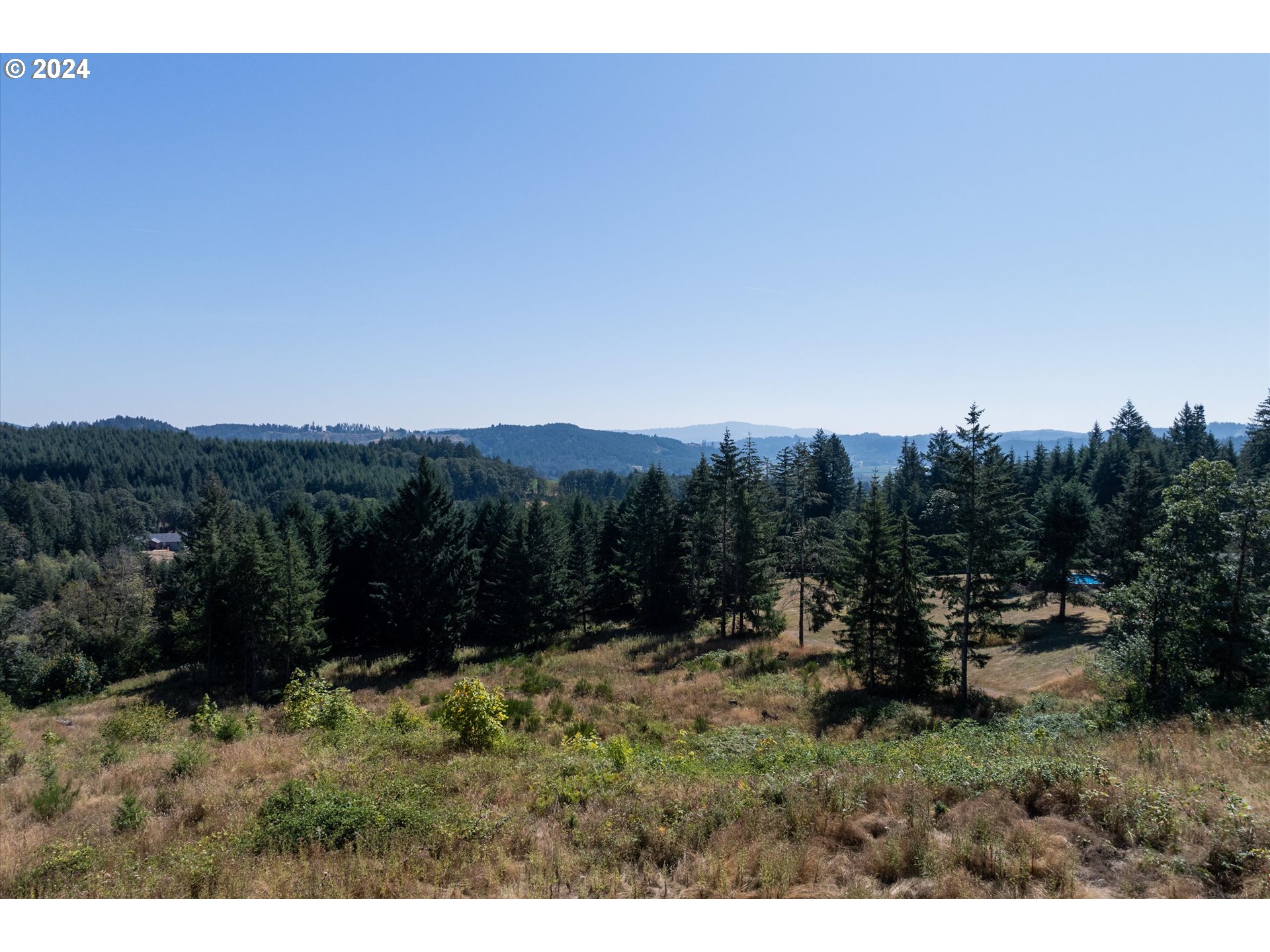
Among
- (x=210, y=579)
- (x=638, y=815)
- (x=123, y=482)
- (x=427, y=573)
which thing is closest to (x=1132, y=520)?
(x=638, y=815)

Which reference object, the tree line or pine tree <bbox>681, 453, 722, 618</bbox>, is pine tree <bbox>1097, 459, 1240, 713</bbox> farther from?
pine tree <bbox>681, 453, 722, 618</bbox>

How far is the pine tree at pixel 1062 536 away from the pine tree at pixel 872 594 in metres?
23.7

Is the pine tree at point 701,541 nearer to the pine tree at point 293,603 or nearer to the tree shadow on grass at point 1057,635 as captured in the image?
the tree shadow on grass at point 1057,635

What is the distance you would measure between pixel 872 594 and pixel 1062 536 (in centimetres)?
Answer: 2641

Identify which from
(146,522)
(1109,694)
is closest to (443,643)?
(1109,694)

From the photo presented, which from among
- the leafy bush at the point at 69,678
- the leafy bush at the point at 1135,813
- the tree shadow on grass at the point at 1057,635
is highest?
the leafy bush at the point at 1135,813

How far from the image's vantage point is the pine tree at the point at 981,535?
2194 cm

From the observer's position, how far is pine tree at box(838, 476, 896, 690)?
2453 cm

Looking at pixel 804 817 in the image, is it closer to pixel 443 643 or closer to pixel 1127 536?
pixel 443 643

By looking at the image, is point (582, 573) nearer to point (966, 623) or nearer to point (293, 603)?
point (293, 603)

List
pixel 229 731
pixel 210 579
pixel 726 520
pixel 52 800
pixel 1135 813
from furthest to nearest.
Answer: pixel 726 520
pixel 210 579
pixel 229 731
pixel 52 800
pixel 1135 813

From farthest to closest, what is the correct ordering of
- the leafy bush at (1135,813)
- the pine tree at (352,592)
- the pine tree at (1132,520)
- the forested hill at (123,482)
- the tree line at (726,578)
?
the forested hill at (123,482), the pine tree at (352,592), the pine tree at (1132,520), the tree line at (726,578), the leafy bush at (1135,813)

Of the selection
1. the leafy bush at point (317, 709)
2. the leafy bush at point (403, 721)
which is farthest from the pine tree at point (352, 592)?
the leafy bush at point (403, 721)

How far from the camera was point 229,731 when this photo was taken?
13719mm
